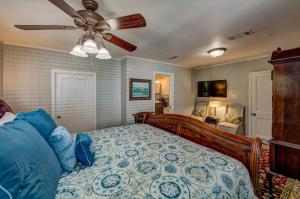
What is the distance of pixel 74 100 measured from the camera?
3.64m

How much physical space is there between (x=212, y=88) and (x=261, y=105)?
61.8 inches

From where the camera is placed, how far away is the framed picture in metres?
4.14

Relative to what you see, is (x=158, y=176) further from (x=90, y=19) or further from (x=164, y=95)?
(x=164, y=95)

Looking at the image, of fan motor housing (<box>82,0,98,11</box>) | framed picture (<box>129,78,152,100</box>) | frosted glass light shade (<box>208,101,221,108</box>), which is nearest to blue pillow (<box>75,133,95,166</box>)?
fan motor housing (<box>82,0,98,11</box>)

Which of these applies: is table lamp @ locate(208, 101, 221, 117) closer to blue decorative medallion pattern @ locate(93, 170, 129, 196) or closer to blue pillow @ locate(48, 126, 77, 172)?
blue decorative medallion pattern @ locate(93, 170, 129, 196)

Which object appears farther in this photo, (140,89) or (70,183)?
(140,89)

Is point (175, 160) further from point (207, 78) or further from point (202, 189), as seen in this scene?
point (207, 78)

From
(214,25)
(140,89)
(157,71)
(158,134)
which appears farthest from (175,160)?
(157,71)

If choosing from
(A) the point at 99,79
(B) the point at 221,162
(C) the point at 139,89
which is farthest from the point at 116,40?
(C) the point at 139,89

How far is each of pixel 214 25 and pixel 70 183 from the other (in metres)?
2.78

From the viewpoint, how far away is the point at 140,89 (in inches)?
170

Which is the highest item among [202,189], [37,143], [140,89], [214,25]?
[214,25]

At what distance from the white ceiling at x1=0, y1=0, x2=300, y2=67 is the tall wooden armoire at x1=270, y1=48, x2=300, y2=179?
74 cm

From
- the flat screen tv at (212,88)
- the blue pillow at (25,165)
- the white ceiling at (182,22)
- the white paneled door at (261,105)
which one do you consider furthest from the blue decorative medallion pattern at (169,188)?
the flat screen tv at (212,88)
